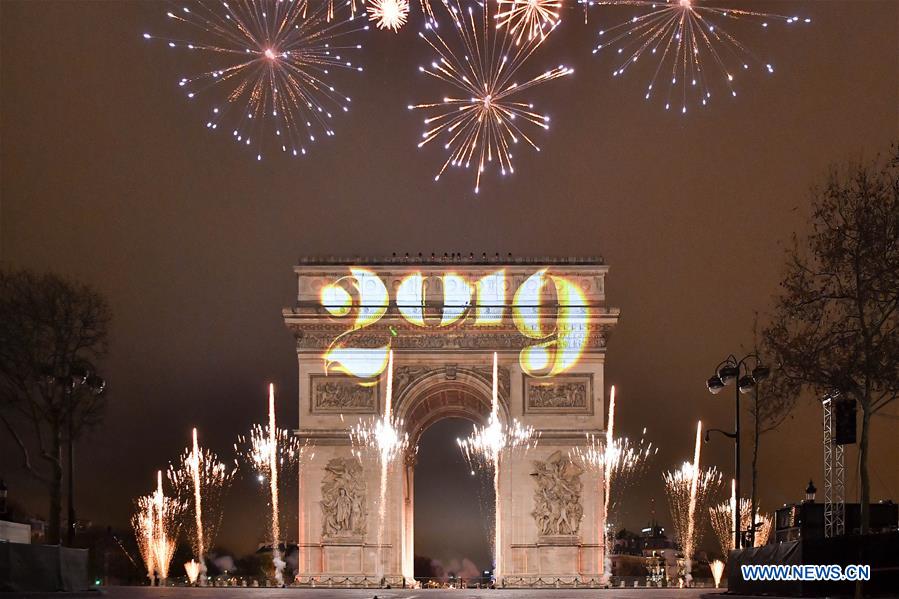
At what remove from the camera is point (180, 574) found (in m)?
81.5

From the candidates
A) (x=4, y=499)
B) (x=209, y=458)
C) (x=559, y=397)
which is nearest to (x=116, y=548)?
→ (x=209, y=458)

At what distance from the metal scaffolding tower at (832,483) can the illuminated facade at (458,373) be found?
2078cm

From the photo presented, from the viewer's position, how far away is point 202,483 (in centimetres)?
5334

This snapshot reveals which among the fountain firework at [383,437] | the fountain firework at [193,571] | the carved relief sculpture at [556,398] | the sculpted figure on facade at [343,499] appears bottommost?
the fountain firework at [193,571]

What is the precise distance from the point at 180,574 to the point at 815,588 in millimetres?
Result: 58149

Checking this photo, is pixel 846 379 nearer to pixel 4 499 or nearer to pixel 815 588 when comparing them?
pixel 815 588

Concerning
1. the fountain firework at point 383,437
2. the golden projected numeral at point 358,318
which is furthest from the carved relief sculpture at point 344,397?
the fountain firework at point 383,437

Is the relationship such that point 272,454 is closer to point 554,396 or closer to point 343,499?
point 343,499

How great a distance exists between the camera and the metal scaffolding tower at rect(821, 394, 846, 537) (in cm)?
3228

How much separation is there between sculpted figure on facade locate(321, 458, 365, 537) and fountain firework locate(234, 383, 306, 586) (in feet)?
4.57

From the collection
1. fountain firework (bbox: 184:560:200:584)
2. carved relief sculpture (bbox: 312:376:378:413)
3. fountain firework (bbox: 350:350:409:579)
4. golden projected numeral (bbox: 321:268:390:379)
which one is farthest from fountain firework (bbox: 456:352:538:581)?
fountain firework (bbox: 184:560:200:584)

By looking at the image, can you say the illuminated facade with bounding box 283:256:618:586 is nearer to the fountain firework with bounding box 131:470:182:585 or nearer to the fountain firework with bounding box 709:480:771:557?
the fountain firework with bounding box 131:470:182:585

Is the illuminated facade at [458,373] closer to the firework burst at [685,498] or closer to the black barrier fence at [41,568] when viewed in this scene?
the firework burst at [685,498]

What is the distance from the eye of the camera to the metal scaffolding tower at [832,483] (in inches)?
1271
